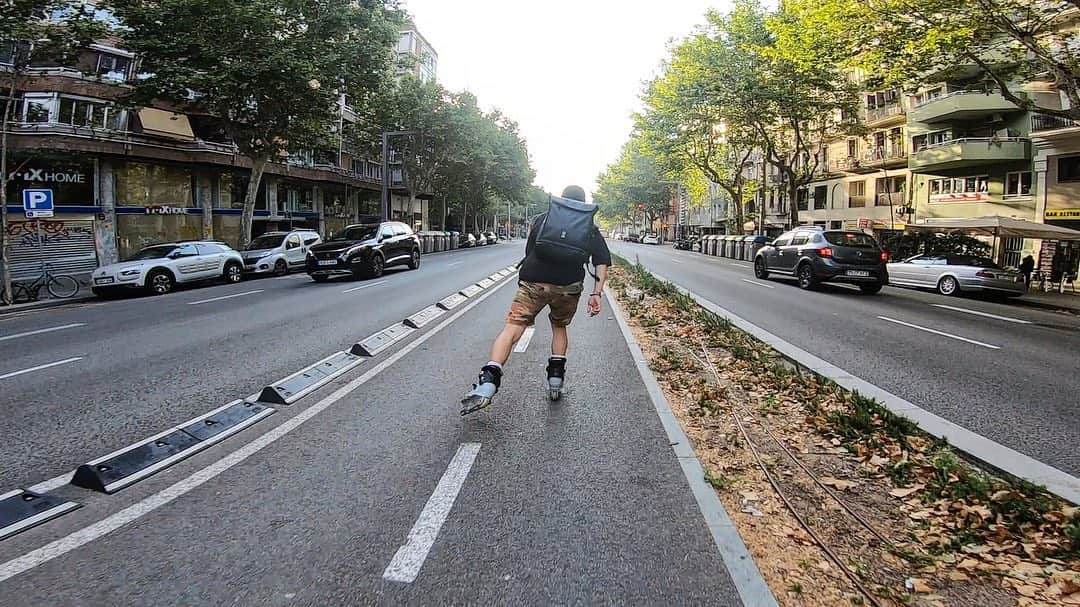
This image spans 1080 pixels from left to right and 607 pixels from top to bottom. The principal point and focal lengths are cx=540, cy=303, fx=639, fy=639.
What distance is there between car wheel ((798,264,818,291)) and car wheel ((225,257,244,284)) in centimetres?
1784

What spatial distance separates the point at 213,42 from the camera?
21.1 m

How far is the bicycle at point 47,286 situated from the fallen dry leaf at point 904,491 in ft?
62.7

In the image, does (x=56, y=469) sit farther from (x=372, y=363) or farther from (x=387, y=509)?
(x=372, y=363)

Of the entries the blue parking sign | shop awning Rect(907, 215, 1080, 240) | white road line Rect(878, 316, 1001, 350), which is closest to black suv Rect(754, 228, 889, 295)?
white road line Rect(878, 316, 1001, 350)

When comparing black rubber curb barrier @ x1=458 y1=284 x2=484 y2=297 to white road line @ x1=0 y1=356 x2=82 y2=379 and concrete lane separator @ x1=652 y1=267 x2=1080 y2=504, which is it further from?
concrete lane separator @ x1=652 y1=267 x2=1080 y2=504

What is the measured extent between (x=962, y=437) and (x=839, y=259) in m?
13.4

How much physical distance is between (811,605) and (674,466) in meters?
1.56

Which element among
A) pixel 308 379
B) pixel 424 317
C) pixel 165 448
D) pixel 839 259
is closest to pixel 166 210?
pixel 424 317

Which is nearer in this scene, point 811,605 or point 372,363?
point 811,605

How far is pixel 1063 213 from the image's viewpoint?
2470 cm

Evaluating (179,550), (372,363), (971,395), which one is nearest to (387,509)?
(179,550)

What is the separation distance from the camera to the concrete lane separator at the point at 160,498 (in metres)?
2.91

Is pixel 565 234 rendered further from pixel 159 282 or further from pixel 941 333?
pixel 159 282

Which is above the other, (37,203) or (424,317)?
(37,203)
